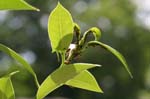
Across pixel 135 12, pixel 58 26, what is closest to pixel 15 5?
pixel 58 26

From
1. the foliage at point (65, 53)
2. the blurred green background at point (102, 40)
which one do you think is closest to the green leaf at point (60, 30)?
the foliage at point (65, 53)

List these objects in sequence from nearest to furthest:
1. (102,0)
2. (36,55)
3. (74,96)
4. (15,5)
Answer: (15,5) < (74,96) < (36,55) < (102,0)

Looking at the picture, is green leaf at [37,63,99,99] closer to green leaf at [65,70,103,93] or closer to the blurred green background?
green leaf at [65,70,103,93]

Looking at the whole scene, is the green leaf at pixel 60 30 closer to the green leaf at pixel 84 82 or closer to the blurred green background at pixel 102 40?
the green leaf at pixel 84 82

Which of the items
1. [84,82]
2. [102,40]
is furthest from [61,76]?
[102,40]

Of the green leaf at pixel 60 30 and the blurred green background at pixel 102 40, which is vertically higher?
the green leaf at pixel 60 30

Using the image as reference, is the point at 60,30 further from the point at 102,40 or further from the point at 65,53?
the point at 102,40

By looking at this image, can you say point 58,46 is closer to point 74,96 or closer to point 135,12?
point 74,96
